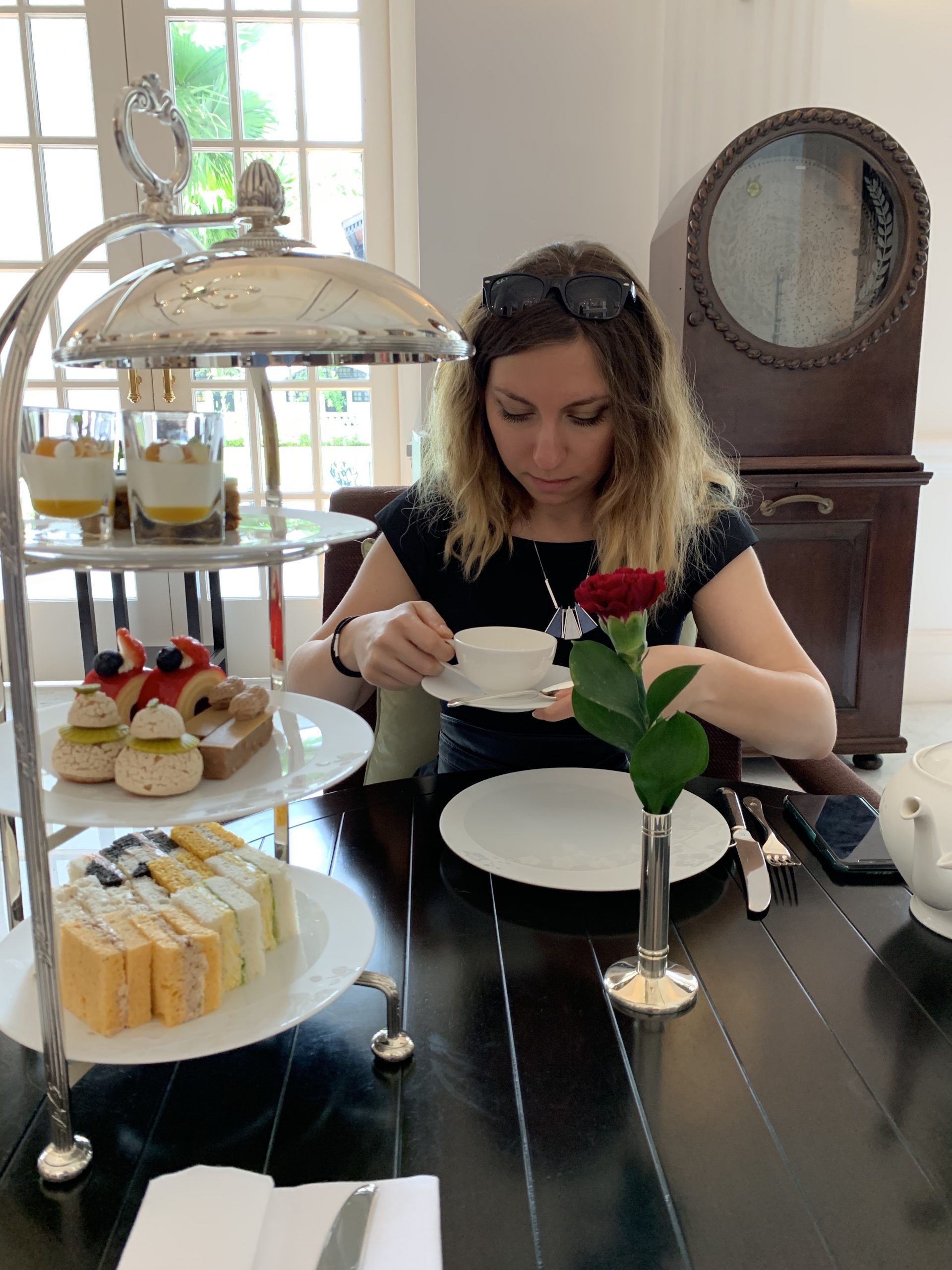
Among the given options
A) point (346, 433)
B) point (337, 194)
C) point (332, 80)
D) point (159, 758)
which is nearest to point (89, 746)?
point (159, 758)

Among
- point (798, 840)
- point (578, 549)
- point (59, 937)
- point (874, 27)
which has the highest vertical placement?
point (874, 27)

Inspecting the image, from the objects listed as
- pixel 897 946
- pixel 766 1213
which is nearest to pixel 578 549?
pixel 897 946

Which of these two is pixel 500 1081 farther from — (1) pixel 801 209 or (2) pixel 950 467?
(2) pixel 950 467

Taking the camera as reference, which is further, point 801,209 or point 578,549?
point 801,209

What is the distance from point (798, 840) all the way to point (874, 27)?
295 cm

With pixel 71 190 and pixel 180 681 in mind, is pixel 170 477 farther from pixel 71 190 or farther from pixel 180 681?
pixel 71 190

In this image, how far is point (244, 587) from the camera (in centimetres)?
358

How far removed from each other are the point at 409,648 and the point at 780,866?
17.7 inches

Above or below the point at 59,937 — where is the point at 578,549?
above

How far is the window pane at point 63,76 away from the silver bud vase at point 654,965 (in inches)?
133

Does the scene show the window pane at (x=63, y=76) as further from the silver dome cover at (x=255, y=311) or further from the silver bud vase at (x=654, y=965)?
the silver bud vase at (x=654, y=965)

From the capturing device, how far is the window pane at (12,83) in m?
3.10

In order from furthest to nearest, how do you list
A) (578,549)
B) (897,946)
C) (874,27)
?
1. (874,27)
2. (578,549)
3. (897,946)

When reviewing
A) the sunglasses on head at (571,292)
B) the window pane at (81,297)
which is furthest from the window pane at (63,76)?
the sunglasses on head at (571,292)
